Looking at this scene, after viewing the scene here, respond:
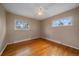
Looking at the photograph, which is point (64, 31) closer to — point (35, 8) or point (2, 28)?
point (35, 8)

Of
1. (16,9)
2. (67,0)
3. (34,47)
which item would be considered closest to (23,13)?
(16,9)

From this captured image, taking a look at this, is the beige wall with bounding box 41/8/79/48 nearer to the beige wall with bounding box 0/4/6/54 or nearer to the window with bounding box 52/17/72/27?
the window with bounding box 52/17/72/27

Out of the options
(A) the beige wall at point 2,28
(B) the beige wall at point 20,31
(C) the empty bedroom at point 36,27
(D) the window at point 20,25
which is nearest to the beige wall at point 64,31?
(C) the empty bedroom at point 36,27

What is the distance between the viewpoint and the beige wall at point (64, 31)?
907 mm

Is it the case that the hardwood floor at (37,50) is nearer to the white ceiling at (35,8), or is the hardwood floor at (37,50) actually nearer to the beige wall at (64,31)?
the beige wall at (64,31)

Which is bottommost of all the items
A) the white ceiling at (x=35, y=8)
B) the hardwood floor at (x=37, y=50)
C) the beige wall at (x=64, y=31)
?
the hardwood floor at (x=37, y=50)

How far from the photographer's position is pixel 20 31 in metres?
0.93

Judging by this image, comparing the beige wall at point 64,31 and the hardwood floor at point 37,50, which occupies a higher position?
the beige wall at point 64,31

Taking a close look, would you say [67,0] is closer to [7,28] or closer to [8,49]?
[7,28]

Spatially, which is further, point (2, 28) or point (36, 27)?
point (36, 27)

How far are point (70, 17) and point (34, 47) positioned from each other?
2.12 feet

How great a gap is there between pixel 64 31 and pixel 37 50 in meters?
0.46

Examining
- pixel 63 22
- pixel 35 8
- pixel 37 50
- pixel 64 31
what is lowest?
pixel 37 50

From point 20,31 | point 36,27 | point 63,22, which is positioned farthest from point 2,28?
point 63,22
